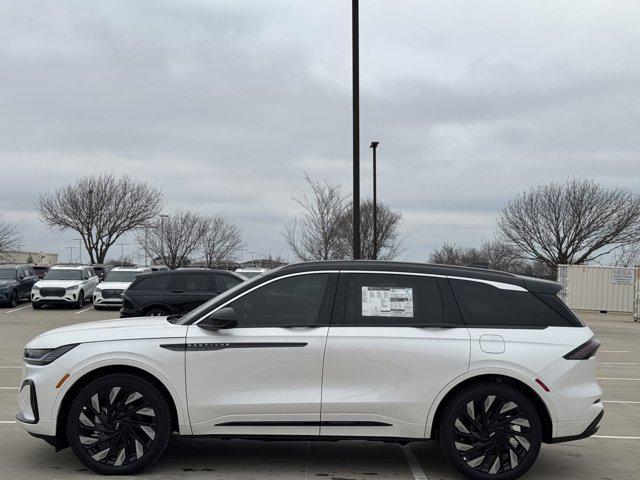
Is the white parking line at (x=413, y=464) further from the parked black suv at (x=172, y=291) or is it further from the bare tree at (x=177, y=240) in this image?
the bare tree at (x=177, y=240)

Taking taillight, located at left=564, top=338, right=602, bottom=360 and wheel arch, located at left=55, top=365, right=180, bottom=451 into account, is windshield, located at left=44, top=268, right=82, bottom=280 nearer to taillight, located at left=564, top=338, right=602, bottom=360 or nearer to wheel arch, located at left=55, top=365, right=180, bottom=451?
wheel arch, located at left=55, top=365, right=180, bottom=451

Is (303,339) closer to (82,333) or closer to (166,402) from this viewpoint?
(166,402)

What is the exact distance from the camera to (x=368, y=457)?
5973 mm

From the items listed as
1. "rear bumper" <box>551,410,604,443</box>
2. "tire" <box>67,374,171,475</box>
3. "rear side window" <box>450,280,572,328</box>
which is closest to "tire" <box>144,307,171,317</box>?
"tire" <box>67,374,171,475</box>

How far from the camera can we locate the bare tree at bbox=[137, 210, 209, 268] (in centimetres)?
5650

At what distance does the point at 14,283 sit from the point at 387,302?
77.0 ft

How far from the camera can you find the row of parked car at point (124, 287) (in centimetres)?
1612

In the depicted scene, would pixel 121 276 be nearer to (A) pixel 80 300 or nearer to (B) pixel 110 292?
(B) pixel 110 292

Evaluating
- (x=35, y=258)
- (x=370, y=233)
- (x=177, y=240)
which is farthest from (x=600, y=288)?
(x=35, y=258)

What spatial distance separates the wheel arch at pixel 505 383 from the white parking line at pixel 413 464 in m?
0.38

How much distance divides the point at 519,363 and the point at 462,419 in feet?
2.05

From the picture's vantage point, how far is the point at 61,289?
80.0 ft

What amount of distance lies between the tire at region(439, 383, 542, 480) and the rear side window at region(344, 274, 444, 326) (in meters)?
0.71

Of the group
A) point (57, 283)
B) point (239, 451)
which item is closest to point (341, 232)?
point (57, 283)
